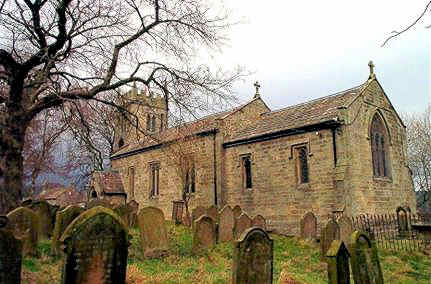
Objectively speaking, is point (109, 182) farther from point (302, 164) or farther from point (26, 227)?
point (26, 227)

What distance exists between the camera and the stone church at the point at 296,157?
16734mm

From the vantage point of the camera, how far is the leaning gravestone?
10.7 m

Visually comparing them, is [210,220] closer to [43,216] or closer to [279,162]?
[43,216]

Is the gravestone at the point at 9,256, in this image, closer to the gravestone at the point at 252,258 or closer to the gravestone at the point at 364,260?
the gravestone at the point at 252,258

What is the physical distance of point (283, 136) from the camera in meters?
19.0

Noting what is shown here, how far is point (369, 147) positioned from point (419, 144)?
23.9 meters

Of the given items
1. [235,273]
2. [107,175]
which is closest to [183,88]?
[235,273]

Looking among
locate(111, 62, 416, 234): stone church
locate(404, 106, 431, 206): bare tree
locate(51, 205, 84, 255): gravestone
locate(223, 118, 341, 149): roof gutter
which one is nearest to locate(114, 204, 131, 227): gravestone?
locate(111, 62, 416, 234): stone church

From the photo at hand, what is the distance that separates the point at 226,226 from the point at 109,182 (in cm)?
1867

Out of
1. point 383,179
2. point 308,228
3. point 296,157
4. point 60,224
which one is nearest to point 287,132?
point 296,157

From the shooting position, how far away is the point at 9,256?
576 centimetres

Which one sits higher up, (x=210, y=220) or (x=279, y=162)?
(x=279, y=162)

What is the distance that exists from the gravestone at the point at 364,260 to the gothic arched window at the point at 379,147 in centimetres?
1291

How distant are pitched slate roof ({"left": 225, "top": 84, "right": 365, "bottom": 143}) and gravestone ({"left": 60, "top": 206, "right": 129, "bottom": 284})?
1334cm
